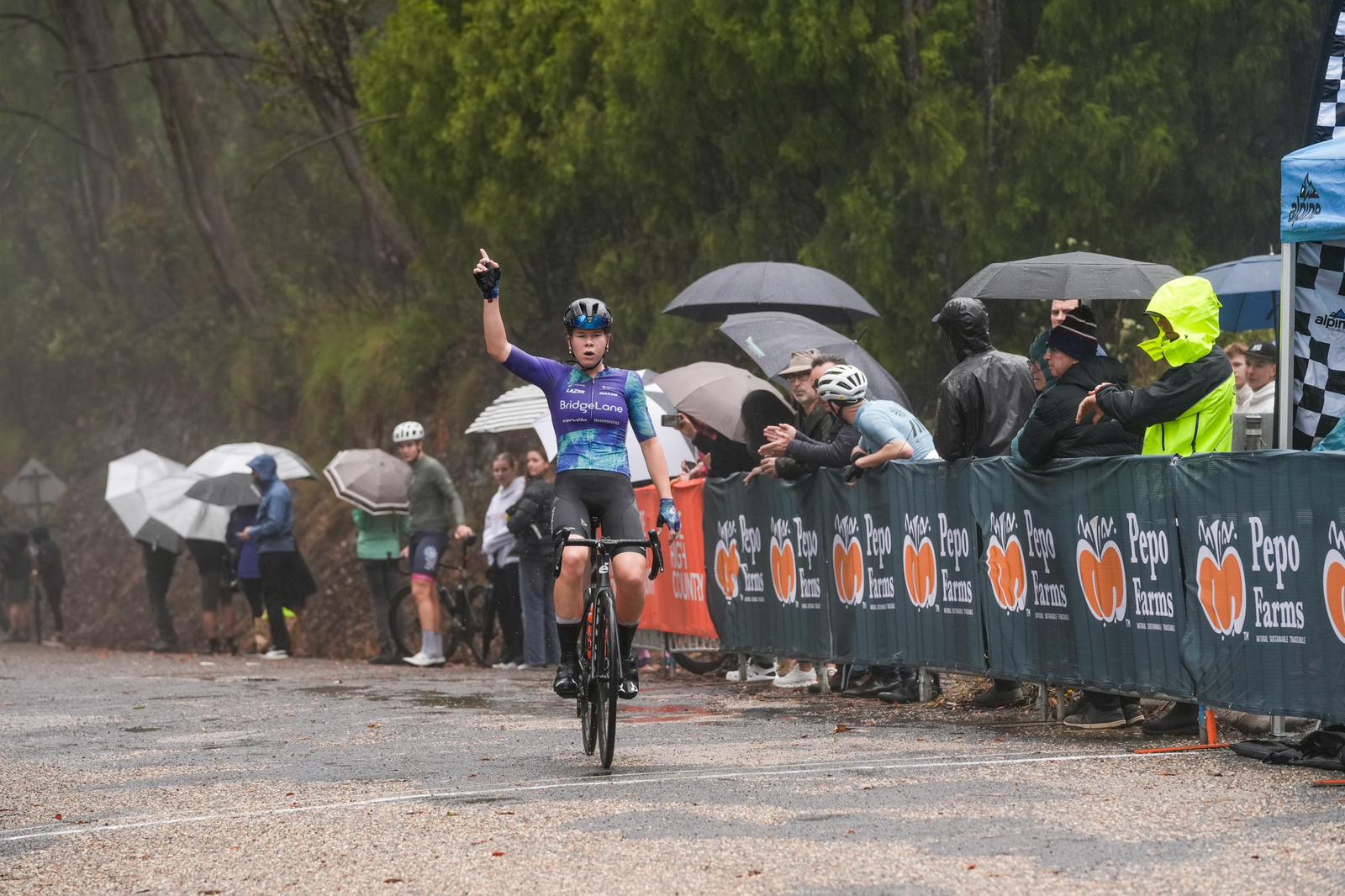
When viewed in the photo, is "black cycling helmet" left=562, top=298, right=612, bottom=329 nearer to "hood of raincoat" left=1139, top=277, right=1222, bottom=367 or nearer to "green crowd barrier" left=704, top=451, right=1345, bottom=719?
"green crowd barrier" left=704, top=451, right=1345, bottom=719

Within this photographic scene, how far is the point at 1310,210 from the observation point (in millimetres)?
9586

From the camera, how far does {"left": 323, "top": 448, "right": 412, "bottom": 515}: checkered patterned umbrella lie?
68.9ft

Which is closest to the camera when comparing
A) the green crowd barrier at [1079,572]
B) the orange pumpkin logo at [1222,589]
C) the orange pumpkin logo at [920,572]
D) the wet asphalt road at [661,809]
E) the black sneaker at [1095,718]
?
the wet asphalt road at [661,809]

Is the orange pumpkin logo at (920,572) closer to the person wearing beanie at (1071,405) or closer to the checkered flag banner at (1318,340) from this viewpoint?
the person wearing beanie at (1071,405)

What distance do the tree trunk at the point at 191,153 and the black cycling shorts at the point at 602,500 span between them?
2658cm

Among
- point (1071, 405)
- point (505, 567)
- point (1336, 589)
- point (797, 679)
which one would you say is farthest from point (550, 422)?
point (1336, 589)

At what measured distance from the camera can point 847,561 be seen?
505 inches

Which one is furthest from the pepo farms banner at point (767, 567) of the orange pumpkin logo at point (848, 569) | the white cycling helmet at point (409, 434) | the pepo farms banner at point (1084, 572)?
the white cycling helmet at point (409, 434)

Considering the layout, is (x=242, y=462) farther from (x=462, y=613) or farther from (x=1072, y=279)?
(x=1072, y=279)

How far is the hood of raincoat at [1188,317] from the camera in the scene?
9547 millimetres

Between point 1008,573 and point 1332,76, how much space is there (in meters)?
3.13

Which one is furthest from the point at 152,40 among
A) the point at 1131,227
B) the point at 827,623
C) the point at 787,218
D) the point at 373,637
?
the point at 827,623

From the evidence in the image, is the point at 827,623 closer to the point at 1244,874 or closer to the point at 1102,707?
the point at 1102,707

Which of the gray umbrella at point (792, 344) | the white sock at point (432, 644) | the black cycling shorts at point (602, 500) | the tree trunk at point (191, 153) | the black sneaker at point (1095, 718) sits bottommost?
the black sneaker at point (1095, 718)
